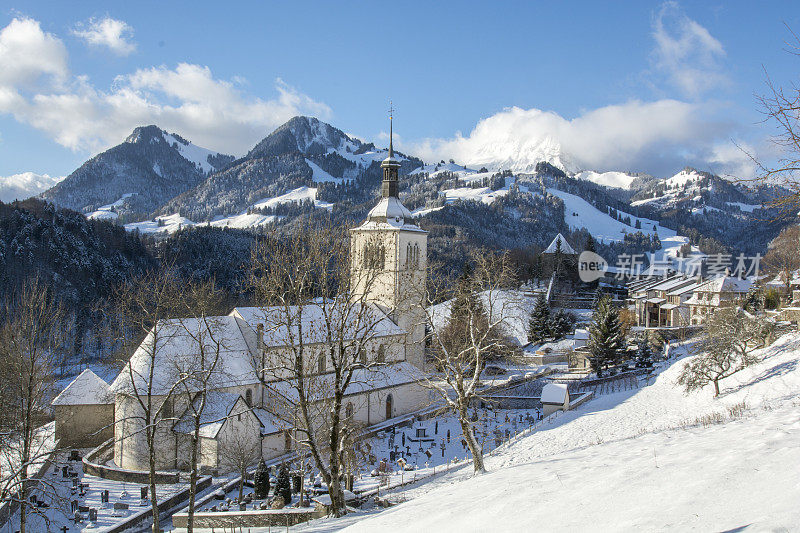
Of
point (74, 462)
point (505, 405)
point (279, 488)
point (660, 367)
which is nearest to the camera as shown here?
point (279, 488)

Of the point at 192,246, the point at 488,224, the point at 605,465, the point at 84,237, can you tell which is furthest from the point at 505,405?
the point at 488,224

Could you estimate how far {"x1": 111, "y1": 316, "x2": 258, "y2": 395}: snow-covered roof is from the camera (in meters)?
25.2

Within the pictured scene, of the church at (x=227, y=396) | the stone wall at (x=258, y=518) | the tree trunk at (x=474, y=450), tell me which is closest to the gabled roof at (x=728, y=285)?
the church at (x=227, y=396)

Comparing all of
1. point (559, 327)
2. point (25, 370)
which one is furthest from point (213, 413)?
point (559, 327)

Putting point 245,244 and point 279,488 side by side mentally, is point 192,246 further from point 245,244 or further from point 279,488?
point 279,488

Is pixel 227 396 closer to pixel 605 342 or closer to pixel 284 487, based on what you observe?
pixel 284 487

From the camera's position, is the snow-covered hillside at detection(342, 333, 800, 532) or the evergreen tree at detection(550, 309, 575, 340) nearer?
the snow-covered hillside at detection(342, 333, 800, 532)

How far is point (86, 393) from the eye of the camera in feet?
97.6

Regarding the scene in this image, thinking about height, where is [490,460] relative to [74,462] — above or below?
above

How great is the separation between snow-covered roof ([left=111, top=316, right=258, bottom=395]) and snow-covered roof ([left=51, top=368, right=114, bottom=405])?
2931 millimetres

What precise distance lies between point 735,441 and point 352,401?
23.5m

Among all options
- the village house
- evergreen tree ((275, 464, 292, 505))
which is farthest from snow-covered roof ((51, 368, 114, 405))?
the village house

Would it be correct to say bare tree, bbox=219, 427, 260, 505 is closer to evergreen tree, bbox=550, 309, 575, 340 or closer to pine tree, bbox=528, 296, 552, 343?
pine tree, bbox=528, 296, 552, 343

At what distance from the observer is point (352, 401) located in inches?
1222
